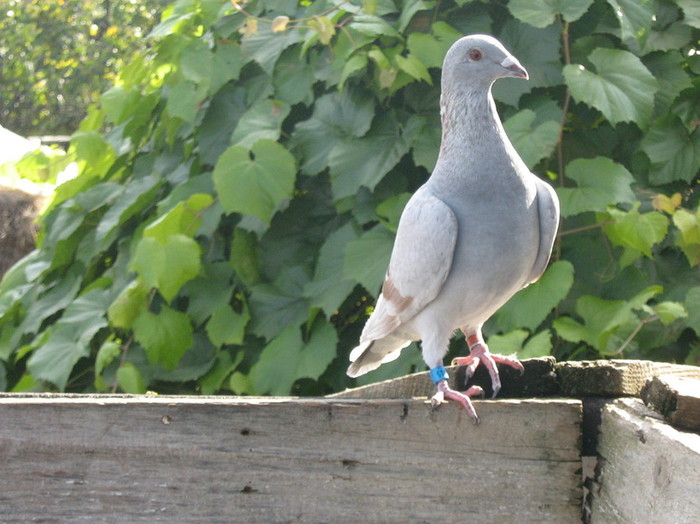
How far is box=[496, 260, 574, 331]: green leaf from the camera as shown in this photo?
2.42 metres

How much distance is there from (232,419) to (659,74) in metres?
1.92

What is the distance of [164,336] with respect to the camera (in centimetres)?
278

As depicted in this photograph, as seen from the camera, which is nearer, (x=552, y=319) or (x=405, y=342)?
(x=405, y=342)

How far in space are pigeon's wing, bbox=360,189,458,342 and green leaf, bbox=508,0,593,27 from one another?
0.88 meters

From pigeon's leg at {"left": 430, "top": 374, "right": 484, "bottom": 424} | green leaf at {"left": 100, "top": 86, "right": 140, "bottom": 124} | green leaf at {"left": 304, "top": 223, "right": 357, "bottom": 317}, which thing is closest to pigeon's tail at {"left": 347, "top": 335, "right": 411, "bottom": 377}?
green leaf at {"left": 304, "top": 223, "right": 357, "bottom": 317}

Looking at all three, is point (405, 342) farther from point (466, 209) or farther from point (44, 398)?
point (44, 398)

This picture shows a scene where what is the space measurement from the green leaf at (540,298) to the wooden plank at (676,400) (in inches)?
43.9

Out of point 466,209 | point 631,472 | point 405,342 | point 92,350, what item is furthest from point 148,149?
point 631,472

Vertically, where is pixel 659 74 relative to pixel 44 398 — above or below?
below

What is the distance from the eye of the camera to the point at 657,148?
2.61 m

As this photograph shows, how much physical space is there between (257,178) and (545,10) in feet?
3.11

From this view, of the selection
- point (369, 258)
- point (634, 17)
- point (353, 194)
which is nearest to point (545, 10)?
point (634, 17)

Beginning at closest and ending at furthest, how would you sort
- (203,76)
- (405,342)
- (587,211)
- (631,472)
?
(631,472) → (405,342) → (587,211) → (203,76)

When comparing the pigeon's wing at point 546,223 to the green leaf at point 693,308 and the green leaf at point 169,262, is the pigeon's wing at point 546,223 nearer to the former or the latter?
the green leaf at point 693,308
